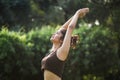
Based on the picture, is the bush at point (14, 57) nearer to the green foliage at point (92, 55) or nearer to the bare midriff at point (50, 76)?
the green foliage at point (92, 55)

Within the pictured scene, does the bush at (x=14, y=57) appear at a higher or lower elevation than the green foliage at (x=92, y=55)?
higher

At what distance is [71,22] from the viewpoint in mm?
5551

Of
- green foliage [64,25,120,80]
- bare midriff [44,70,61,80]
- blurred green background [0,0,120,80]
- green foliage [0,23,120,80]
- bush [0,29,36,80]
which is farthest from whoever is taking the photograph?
green foliage [64,25,120,80]

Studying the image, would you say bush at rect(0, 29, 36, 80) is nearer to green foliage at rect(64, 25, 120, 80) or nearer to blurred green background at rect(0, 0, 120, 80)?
blurred green background at rect(0, 0, 120, 80)

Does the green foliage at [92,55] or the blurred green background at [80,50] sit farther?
the green foliage at [92,55]

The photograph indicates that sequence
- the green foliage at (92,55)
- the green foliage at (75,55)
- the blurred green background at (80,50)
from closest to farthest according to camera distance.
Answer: the blurred green background at (80,50)
the green foliage at (75,55)
the green foliage at (92,55)

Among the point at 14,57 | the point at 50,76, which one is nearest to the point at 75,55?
the point at 14,57

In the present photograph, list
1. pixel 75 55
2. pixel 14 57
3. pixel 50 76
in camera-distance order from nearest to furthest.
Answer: pixel 50 76, pixel 14 57, pixel 75 55

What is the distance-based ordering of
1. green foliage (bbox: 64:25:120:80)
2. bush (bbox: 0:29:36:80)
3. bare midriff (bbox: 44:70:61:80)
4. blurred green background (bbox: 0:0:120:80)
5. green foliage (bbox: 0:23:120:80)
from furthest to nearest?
green foliage (bbox: 64:25:120:80) → green foliage (bbox: 0:23:120:80) → blurred green background (bbox: 0:0:120:80) → bush (bbox: 0:29:36:80) → bare midriff (bbox: 44:70:61:80)

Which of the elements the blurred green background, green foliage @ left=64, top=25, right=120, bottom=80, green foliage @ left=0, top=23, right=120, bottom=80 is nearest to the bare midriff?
the blurred green background

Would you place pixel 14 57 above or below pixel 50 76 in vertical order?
below

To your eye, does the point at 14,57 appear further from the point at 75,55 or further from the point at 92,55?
the point at 92,55

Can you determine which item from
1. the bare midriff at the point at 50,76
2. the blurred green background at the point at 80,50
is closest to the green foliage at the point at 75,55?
the blurred green background at the point at 80,50

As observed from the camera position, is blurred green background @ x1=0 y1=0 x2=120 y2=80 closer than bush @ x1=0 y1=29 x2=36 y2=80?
No
